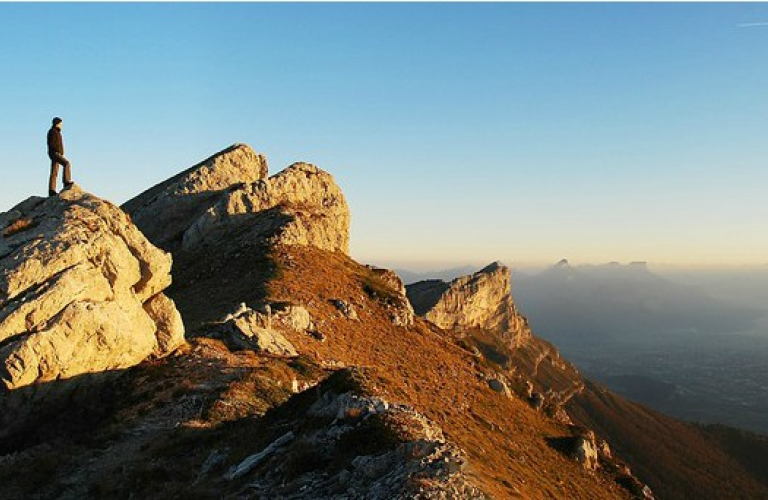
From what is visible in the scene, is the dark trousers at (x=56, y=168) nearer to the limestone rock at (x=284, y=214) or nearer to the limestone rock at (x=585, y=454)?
the limestone rock at (x=284, y=214)

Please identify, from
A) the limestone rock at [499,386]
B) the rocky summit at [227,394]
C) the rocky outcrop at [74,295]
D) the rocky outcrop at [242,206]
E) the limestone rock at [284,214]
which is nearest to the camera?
the rocky summit at [227,394]

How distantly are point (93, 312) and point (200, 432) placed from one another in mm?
9328

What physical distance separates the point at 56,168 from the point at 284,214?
43.8m

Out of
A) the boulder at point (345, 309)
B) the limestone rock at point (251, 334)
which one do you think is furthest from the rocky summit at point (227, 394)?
the boulder at point (345, 309)

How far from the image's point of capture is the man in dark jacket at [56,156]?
31.0 metres

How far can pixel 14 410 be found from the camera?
2294 cm

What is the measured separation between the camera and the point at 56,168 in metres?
32.7

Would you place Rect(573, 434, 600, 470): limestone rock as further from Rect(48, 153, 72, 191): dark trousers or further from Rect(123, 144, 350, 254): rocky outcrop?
Rect(48, 153, 72, 191): dark trousers

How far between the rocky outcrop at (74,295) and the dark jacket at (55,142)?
A: 2571 millimetres

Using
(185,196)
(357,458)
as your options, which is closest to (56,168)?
(357,458)

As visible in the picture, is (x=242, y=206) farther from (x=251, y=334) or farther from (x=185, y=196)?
(x=251, y=334)

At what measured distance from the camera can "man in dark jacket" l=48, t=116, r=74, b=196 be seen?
30969mm

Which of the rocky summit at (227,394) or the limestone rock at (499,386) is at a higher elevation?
the rocky summit at (227,394)

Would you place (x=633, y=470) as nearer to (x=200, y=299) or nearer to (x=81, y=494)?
(x=200, y=299)
